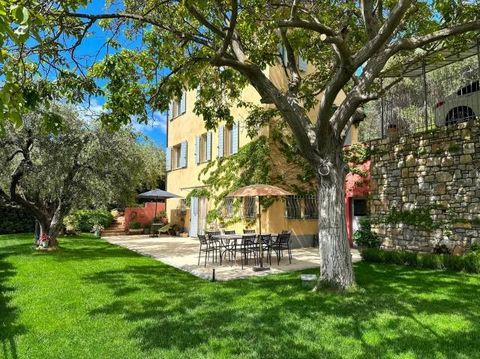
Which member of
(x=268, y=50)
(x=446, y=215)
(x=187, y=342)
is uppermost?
(x=268, y=50)

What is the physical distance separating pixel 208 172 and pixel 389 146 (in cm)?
884

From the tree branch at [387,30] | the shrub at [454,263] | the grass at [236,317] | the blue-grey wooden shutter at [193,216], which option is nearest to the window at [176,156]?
the blue-grey wooden shutter at [193,216]

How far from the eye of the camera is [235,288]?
780cm

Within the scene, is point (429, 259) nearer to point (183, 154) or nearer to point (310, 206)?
point (310, 206)

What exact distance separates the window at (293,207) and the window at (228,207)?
104 inches

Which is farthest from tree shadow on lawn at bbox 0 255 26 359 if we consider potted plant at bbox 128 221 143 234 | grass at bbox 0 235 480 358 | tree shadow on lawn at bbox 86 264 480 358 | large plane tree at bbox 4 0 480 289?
potted plant at bbox 128 221 143 234

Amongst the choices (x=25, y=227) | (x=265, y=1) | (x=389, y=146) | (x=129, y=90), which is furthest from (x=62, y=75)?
(x=25, y=227)

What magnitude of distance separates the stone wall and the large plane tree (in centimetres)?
286

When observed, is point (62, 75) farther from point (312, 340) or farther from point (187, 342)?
point (312, 340)

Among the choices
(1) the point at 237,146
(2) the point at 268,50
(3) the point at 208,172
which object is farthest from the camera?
(3) the point at 208,172

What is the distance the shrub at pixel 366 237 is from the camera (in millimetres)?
12445

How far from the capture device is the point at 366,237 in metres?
12.5

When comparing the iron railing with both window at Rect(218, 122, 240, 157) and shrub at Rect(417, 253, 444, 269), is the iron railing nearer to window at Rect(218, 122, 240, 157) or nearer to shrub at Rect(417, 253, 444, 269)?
shrub at Rect(417, 253, 444, 269)

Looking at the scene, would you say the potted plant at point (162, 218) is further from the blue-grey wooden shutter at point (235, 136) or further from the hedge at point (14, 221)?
the blue-grey wooden shutter at point (235, 136)
